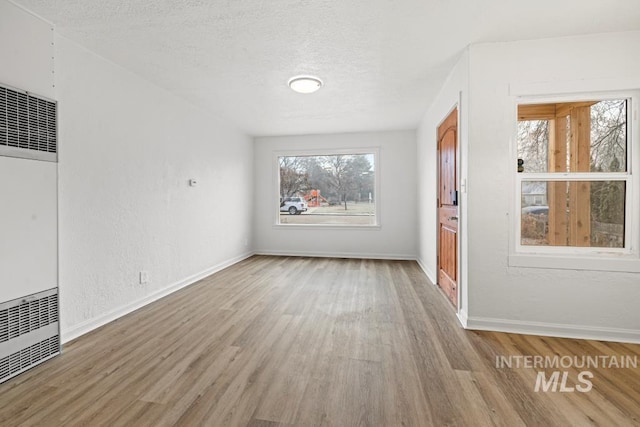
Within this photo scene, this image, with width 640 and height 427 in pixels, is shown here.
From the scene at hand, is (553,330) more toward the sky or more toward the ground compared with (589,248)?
more toward the ground

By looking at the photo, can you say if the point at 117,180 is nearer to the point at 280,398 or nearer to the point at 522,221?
the point at 280,398

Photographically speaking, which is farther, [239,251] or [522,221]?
[239,251]

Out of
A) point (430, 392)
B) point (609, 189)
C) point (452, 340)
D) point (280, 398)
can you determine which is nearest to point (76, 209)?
point (280, 398)

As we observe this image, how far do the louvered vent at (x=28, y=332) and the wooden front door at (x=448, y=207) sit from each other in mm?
3520

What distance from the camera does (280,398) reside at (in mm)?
1718

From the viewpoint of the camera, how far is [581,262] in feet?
8.08

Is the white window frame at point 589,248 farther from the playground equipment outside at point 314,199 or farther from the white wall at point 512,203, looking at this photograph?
the playground equipment outside at point 314,199

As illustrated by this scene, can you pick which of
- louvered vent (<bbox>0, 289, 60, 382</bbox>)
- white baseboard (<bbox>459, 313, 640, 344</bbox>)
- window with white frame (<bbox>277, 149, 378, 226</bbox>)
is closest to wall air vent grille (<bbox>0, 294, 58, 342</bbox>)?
louvered vent (<bbox>0, 289, 60, 382</bbox>)

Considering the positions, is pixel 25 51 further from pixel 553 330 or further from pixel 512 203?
pixel 553 330

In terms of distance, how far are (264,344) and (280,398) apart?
2.27 ft

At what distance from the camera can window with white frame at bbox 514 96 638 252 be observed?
2.48 m

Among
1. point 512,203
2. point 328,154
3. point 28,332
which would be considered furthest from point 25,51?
point 328,154

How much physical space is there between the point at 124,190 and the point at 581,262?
427cm

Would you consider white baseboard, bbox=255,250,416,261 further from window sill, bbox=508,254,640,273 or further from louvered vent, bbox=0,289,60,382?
louvered vent, bbox=0,289,60,382
